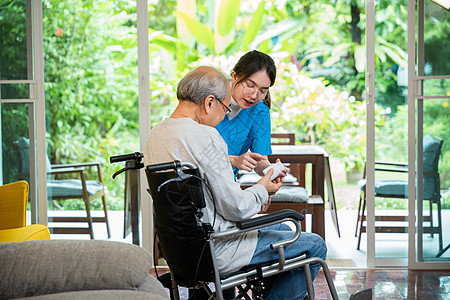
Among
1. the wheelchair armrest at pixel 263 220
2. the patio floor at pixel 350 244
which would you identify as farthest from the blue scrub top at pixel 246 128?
the patio floor at pixel 350 244

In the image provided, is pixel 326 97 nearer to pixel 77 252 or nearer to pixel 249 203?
pixel 249 203

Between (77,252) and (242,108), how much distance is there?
109 cm

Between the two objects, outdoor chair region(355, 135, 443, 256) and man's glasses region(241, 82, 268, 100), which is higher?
man's glasses region(241, 82, 268, 100)

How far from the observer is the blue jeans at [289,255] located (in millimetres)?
1989

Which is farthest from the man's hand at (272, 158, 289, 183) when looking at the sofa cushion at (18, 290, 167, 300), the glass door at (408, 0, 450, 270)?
the glass door at (408, 0, 450, 270)

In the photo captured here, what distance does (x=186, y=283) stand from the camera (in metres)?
2.01

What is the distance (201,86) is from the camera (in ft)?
6.42

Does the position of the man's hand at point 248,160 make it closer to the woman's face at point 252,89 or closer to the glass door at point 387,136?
the woman's face at point 252,89

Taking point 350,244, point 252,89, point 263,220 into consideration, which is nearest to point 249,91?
point 252,89

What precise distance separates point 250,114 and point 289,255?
0.76 m

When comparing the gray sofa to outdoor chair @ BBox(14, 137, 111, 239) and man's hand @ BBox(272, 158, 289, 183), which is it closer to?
man's hand @ BBox(272, 158, 289, 183)

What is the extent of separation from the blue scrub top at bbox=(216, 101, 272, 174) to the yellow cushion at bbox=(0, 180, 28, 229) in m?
1.02

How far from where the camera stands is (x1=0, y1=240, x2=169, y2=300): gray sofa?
1.59 meters

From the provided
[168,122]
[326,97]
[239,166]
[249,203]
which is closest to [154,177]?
[168,122]
